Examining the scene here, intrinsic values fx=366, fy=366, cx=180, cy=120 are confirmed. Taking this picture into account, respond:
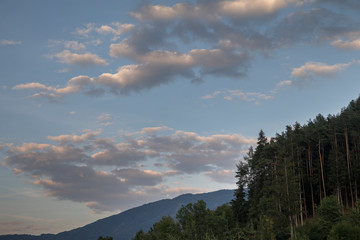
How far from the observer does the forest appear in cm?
8231

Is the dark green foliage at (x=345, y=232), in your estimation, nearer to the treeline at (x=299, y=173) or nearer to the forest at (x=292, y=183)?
the forest at (x=292, y=183)

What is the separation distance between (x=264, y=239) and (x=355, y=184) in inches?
1443

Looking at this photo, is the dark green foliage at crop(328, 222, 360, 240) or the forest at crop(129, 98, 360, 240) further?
the forest at crop(129, 98, 360, 240)

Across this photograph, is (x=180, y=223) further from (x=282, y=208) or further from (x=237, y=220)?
(x=282, y=208)

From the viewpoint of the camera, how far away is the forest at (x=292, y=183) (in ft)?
270

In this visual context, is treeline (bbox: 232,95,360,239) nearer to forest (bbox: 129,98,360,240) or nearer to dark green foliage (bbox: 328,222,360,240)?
forest (bbox: 129,98,360,240)

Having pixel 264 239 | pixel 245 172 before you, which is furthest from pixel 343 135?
pixel 264 239

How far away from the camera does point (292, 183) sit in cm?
8244

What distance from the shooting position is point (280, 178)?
85188mm

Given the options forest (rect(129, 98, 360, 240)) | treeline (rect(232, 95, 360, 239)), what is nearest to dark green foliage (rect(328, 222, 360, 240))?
forest (rect(129, 98, 360, 240))

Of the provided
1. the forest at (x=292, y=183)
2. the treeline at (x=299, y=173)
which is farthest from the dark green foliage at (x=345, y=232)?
the treeline at (x=299, y=173)

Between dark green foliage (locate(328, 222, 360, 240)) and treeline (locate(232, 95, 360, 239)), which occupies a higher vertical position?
treeline (locate(232, 95, 360, 239))

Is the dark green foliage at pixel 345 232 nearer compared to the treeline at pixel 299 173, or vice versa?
the dark green foliage at pixel 345 232

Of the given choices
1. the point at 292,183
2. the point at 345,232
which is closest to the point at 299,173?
the point at 292,183
